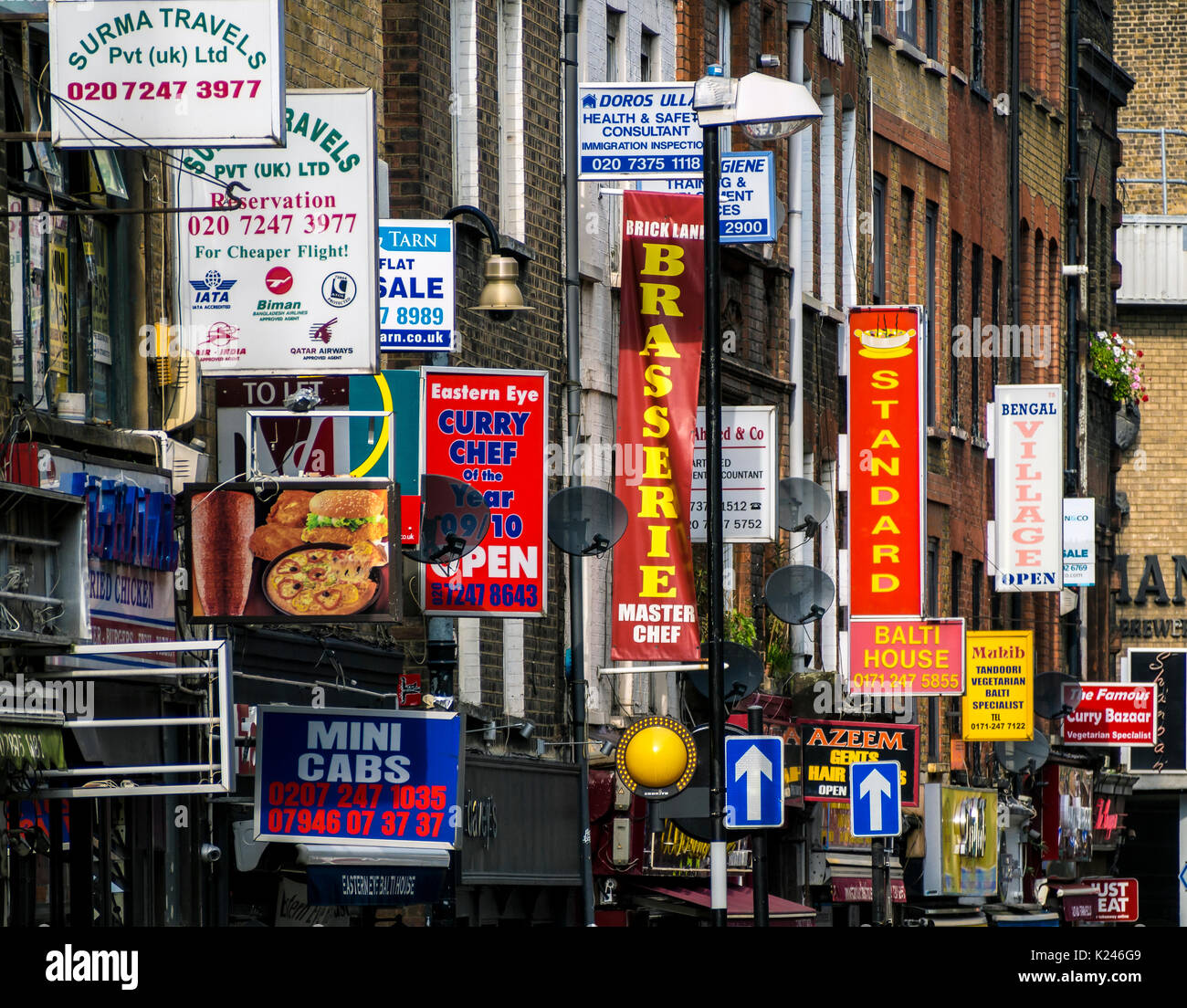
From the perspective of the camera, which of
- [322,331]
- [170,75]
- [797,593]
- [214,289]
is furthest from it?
[797,593]

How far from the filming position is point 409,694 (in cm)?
2016

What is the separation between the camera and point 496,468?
1820 centimetres

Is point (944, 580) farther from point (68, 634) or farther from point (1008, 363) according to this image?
point (68, 634)

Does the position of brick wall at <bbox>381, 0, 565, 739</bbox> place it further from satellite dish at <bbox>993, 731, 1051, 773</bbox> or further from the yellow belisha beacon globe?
satellite dish at <bbox>993, 731, 1051, 773</bbox>

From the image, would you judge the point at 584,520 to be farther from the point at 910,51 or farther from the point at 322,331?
the point at 910,51

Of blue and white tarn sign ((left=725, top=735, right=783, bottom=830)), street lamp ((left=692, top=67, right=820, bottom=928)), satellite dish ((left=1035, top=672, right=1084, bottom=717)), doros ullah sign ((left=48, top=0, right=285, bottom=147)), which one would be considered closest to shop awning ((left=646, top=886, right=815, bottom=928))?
blue and white tarn sign ((left=725, top=735, right=783, bottom=830))

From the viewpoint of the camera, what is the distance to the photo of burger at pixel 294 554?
46.4 feet

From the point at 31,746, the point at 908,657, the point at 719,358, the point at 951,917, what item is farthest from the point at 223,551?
the point at 951,917

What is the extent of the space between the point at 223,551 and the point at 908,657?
53.7 feet

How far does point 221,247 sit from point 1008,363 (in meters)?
29.3

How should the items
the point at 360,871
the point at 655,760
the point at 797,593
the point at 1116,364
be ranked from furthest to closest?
the point at 1116,364, the point at 797,593, the point at 655,760, the point at 360,871

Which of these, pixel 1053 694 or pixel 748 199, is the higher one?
pixel 748 199
